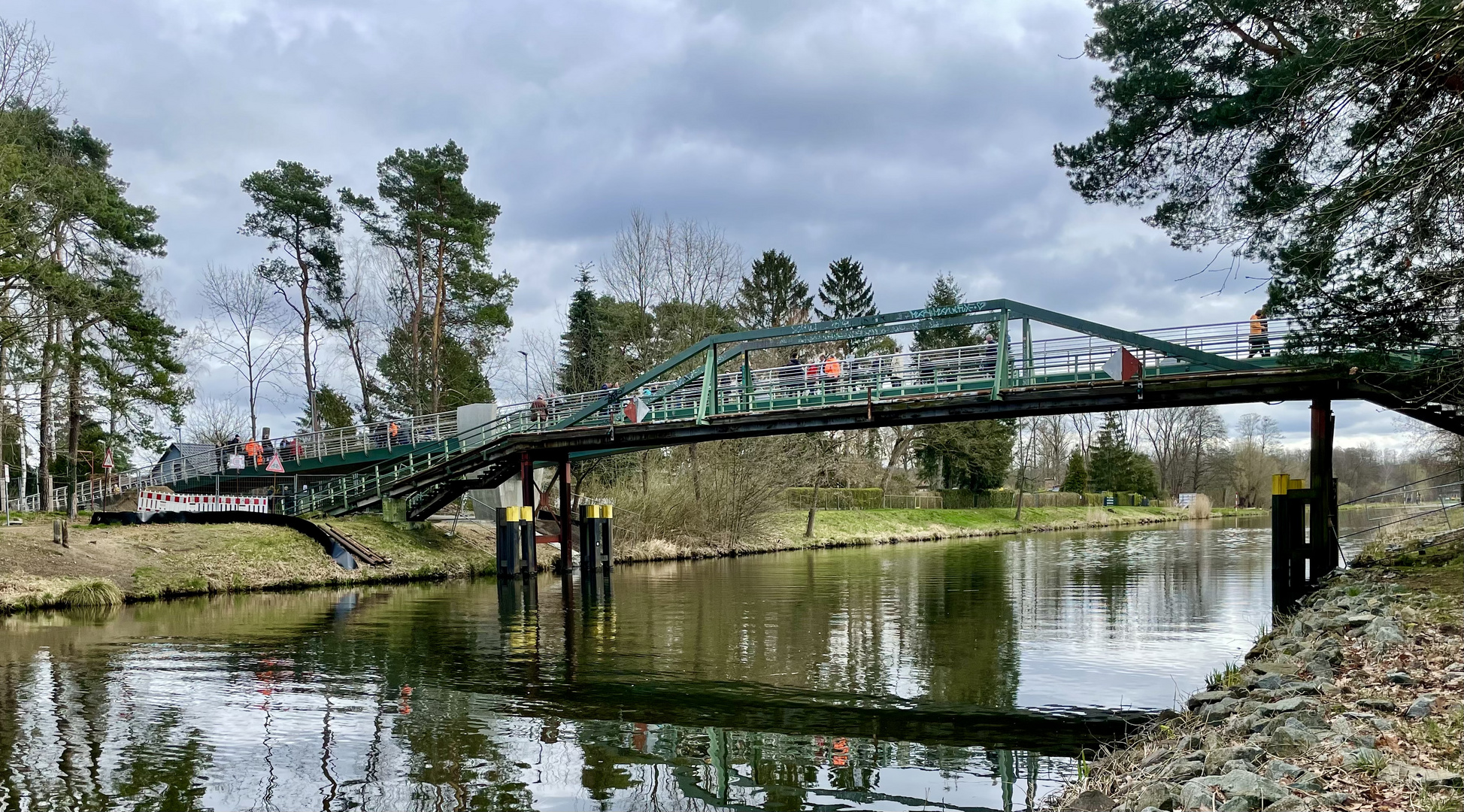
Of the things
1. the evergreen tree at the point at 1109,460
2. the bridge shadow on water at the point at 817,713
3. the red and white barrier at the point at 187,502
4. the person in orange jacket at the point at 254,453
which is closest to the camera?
the bridge shadow on water at the point at 817,713

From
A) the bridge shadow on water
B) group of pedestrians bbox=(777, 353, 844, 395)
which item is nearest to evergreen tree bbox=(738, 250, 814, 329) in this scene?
group of pedestrians bbox=(777, 353, 844, 395)

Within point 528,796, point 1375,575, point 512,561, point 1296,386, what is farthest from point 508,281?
point 528,796

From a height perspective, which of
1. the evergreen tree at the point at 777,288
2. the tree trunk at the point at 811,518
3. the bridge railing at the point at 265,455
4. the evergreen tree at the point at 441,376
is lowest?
the tree trunk at the point at 811,518

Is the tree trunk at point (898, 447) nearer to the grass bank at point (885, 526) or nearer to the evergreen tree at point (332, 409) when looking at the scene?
the grass bank at point (885, 526)

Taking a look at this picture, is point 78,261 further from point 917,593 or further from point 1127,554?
point 1127,554

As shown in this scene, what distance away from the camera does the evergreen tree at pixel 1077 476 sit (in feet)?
282

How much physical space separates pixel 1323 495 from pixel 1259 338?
12.2ft

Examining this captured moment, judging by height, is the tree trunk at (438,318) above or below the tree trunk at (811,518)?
above

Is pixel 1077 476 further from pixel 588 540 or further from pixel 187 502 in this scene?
pixel 187 502

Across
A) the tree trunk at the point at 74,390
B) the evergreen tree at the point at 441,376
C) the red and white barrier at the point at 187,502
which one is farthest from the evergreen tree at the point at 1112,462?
the tree trunk at the point at 74,390

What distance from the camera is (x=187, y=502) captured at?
31172 mm

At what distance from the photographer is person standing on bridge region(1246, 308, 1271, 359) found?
69.8ft

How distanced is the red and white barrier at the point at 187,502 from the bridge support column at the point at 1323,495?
27.4 meters

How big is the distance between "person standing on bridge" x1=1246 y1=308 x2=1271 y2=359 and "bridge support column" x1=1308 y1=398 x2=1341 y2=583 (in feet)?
5.89
